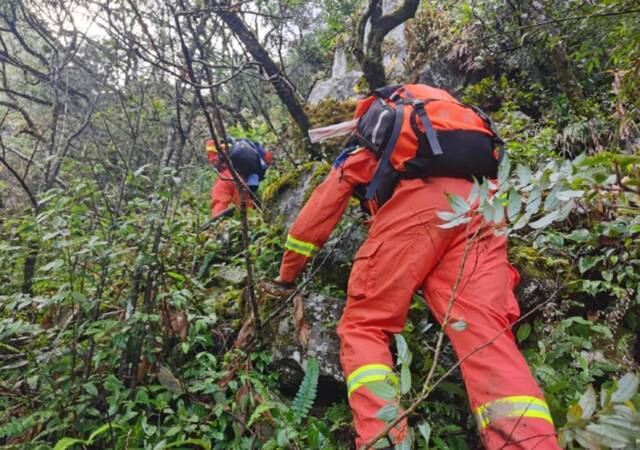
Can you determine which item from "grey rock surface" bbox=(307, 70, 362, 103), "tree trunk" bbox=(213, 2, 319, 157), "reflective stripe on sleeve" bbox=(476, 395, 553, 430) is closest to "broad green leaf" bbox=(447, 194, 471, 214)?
"reflective stripe on sleeve" bbox=(476, 395, 553, 430)

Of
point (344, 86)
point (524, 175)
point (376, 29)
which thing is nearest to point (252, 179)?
point (376, 29)

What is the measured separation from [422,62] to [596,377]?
284 inches

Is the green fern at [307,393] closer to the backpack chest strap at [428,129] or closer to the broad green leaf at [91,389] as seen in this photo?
the broad green leaf at [91,389]

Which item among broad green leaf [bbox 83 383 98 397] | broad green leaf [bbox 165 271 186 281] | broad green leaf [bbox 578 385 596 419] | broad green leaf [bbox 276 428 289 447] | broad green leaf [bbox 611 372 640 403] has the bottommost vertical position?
broad green leaf [bbox 276 428 289 447]

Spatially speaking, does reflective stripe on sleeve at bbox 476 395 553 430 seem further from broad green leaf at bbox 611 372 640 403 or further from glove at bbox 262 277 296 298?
glove at bbox 262 277 296 298

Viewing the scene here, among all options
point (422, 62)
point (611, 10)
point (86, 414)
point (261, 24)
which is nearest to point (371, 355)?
point (86, 414)

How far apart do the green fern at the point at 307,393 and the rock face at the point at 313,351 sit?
0.87 ft

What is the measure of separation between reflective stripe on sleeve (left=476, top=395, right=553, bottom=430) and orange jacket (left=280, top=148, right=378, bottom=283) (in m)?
1.68

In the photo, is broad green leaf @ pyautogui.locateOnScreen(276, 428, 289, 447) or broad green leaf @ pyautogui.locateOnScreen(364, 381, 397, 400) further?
broad green leaf @ pyautogui.locateOnScreen(276, 428, 289, 447)

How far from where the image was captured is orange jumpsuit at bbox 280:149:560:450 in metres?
2.14

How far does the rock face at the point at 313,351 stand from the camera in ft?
9.69

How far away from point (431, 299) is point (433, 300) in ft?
0.08

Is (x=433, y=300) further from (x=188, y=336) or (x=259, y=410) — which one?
(x=188, y=336)

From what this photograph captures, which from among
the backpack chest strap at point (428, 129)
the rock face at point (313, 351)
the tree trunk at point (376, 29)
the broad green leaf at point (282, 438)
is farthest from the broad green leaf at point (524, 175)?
the tree trunk at point (376, 29)
